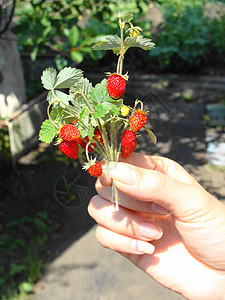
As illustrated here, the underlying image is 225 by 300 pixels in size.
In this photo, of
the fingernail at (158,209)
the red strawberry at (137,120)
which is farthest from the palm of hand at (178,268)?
the red strawberry at (137,120)

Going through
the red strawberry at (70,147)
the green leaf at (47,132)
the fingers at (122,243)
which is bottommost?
the fingers at (122,243)

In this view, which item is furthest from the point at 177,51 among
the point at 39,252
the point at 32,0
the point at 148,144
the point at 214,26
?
the point at 39,252

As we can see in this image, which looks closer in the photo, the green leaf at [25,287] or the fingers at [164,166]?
the fingers at [164,166]

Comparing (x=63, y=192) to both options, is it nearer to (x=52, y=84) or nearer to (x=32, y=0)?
(x=52, y=84)

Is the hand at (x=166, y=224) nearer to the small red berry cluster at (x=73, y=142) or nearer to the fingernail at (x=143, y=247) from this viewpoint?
the fingernail at (x=143, y=247)

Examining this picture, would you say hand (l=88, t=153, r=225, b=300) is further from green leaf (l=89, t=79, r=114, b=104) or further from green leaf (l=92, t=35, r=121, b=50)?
green leaf (l=92, t=35, r=121, b=50)

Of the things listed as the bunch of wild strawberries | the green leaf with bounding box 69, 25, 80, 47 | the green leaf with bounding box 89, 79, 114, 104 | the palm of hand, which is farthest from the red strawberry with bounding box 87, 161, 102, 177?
the green leaf with bounding box 69, 25, 80, 47

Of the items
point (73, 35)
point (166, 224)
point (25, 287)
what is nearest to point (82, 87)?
point (166, 224)

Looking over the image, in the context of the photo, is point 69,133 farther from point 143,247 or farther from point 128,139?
point 143,247
